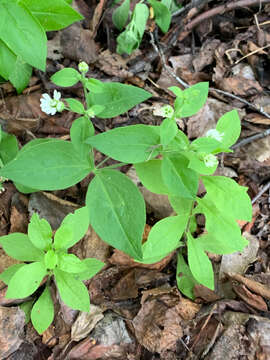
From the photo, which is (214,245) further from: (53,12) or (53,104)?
(53,12)

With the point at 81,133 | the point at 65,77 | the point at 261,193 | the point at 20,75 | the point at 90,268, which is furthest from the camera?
the point at 261,193

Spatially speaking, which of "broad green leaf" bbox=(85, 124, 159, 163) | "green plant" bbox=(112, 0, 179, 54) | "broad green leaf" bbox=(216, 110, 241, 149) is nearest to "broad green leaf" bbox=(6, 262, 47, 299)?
"broad green leaf" bbox=(85, 124, 159, 163)

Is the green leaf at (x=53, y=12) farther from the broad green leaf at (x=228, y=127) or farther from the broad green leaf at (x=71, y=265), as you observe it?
the broad green leaf at (x=71, y=265)

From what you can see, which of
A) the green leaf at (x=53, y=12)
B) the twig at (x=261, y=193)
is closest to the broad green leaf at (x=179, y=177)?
the twig at (x=261, y=193)

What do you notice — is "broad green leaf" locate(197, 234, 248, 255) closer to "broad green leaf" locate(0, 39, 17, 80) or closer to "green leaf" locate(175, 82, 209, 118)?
"green leaf" locate(175, 82, 209, 118)

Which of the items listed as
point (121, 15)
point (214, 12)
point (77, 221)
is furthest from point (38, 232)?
point (214, 12)
